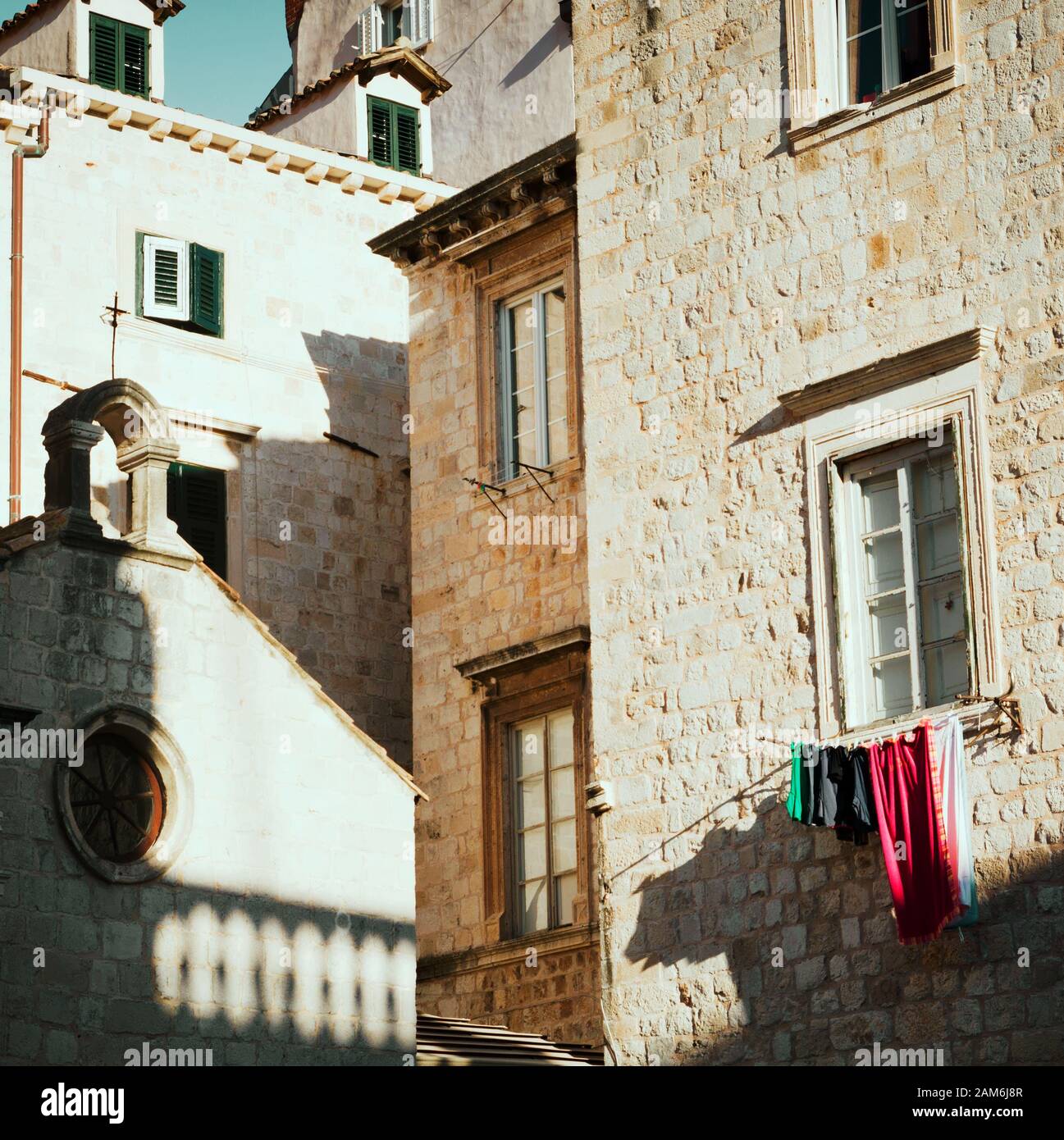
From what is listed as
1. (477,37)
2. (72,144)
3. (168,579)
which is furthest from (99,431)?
(477,37)

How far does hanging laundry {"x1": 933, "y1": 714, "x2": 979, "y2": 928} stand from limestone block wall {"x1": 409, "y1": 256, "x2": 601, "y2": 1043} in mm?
5266

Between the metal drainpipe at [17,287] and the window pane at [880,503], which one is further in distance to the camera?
the metal drainpipe at [17,287]

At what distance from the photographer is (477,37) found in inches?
1178

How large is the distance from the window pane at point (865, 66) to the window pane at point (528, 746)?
6.36 m

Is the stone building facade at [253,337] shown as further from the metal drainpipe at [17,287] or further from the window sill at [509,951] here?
the window sill at [509,951]

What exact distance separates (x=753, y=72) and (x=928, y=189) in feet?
6.18

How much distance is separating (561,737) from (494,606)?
1414 millimetres

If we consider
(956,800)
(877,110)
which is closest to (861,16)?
(877,110)

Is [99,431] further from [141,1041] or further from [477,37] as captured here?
[477,37]

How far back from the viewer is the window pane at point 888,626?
15734 millimetres

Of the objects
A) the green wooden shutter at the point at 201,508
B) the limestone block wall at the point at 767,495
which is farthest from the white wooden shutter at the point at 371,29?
the limestone block wall at the point at 767,495

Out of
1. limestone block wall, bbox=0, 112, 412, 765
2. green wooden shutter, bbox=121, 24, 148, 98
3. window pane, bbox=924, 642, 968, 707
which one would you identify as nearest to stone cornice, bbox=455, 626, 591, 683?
limestone block wall, bbox=0, 112, 412, 765

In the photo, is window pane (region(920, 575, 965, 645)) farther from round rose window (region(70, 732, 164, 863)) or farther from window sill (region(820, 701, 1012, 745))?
round rose window (region(70, 732, 164, 863))

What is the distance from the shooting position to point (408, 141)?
2797 cm
